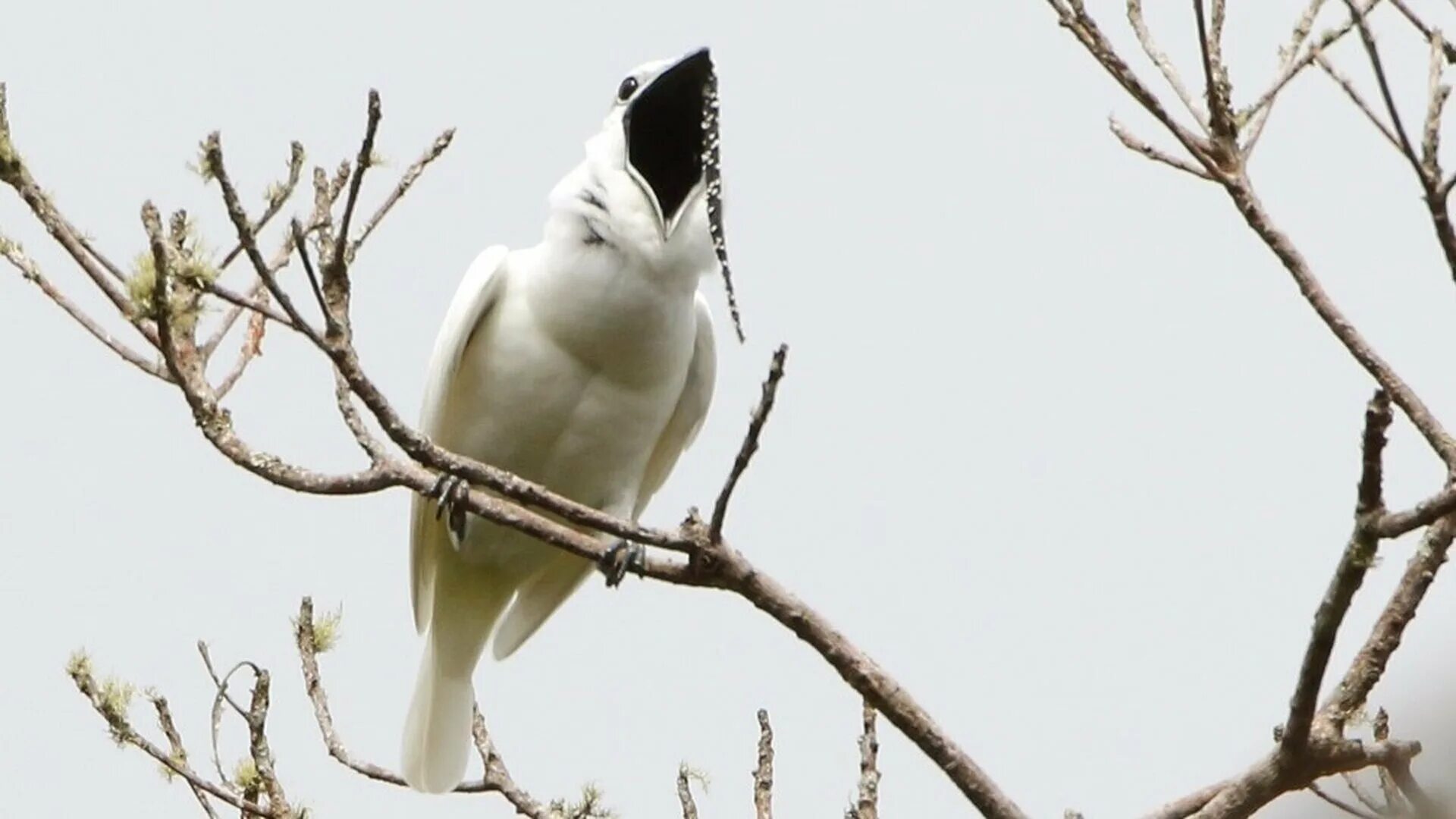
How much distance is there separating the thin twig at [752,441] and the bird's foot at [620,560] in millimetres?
493

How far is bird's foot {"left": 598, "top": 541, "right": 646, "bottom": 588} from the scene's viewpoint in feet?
10.6

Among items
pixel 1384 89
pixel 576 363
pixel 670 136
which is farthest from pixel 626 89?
pixel 1384 89

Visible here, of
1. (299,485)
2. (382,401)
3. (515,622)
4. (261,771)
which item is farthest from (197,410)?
(515,622)

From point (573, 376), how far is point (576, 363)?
0.03 m

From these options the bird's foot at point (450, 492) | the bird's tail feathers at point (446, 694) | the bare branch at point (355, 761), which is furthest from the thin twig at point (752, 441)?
the bird's tail feathers at point (446, 694)

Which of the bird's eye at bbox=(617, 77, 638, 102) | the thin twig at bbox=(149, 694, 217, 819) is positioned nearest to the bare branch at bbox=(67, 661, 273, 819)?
the thin twig at bbox=(149, 694, 217, 819)

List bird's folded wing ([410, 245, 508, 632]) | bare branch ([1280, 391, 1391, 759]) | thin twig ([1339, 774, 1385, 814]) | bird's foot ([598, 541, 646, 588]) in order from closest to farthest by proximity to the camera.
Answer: bare branch ([1280, 391, 1391, 759]), thin twig ([1339, 774, 1385, 814]), bird's foot ([598, 541, 646, 588]), bird's folded wing ([410, 245, 508, 632])

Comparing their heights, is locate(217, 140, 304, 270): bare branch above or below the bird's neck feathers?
→ below

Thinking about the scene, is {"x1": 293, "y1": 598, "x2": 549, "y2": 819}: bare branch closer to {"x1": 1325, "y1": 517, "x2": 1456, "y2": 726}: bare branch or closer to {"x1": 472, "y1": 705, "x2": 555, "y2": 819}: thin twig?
{"x1": 472, "y1": 705, "x2": 555, "y2": 819}: thin twig

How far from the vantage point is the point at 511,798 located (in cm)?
393

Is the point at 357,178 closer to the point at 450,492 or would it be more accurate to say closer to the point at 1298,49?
the point at 450,492

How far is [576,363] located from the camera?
4.44m

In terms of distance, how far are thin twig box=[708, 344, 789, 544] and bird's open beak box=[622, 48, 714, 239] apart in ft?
5.54

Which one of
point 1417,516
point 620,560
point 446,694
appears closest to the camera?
point 1417,516
